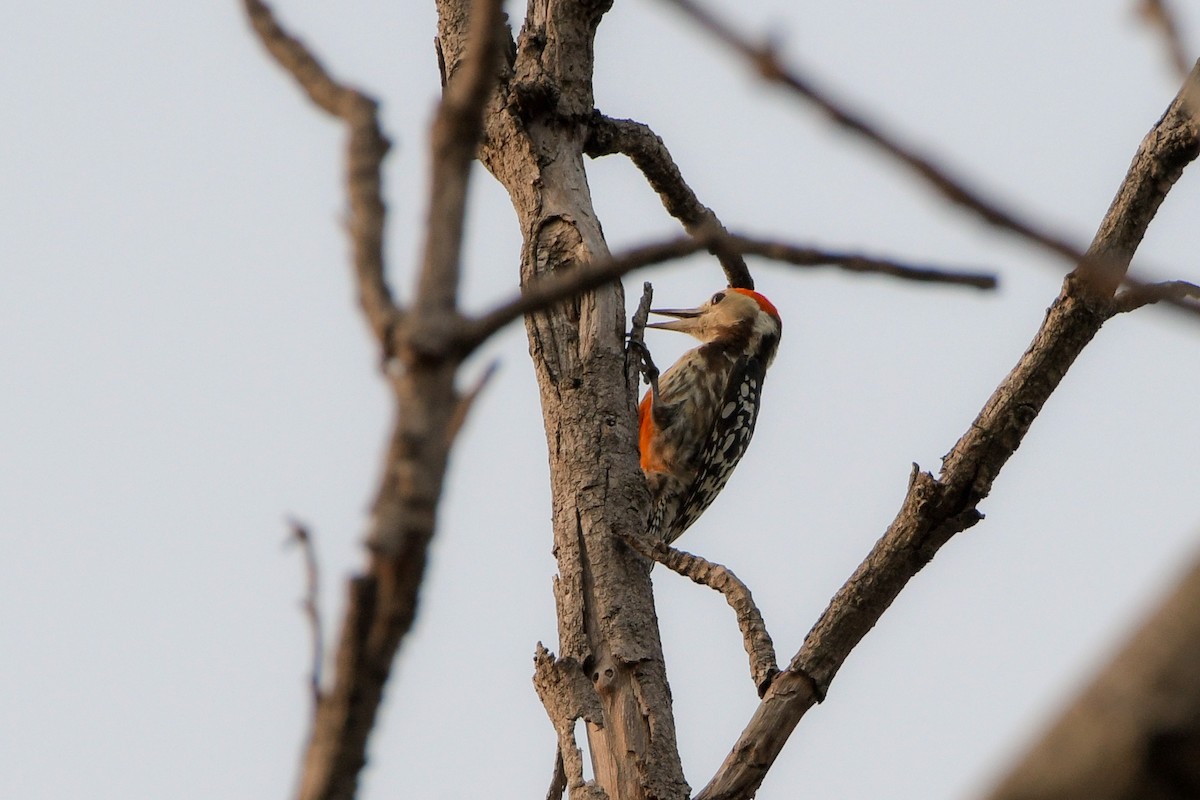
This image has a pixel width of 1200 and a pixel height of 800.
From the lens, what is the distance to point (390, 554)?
3.95ft

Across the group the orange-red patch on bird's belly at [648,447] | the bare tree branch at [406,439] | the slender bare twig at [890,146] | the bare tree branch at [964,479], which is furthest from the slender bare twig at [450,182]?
the orange-red patch on bird's belly at [648,447]

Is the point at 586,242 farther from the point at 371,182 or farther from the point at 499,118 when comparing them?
the point at 371,182

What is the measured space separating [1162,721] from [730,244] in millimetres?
573

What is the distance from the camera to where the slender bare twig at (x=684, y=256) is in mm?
1251

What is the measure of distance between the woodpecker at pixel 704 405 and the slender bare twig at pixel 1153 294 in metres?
2.84

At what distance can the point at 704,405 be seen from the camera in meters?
6.99

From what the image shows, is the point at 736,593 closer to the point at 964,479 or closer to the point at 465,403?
the point at 964,479

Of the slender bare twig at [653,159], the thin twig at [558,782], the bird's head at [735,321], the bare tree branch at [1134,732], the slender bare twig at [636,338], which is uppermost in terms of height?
the bird's head at [735,321]

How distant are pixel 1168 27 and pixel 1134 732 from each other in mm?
575

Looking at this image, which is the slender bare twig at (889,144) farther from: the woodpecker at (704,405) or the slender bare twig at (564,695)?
the woodpecker at (704,405)

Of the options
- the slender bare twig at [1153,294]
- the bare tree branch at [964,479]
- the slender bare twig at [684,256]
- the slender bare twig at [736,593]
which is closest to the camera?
the slender bare twig at [1153,294]

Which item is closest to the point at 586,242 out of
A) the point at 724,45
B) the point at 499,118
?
the point at 499,118

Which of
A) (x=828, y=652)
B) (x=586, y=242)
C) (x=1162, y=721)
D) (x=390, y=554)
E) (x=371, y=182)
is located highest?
(x=586, y=242)

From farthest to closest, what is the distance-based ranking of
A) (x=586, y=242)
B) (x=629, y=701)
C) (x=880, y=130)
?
(x=586, y=242) → (x=629, y=701) → (x=880, y=130)
